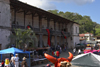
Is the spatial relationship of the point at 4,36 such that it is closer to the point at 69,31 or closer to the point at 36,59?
the point at 36,59

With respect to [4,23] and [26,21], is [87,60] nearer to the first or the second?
[4,23]

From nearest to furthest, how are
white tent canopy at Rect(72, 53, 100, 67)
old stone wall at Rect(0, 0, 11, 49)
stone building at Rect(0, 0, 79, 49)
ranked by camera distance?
1. white tent canopy at Rect(72, 53, 100, 67)
2. old stone wall at Rect(0, 0, 11, 49)
3. stone building at Rect(0, 0, 79, 49)

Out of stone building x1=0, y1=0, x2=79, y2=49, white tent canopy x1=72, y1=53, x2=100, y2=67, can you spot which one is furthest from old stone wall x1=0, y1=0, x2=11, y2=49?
white tent canopy x1=72, y1=53, x2=100, y2=67

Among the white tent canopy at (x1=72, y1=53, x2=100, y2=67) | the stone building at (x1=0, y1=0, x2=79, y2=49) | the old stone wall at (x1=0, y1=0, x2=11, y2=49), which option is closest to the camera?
the white tent canopy at (x1=72, y1=53, x2=100, y2=67)

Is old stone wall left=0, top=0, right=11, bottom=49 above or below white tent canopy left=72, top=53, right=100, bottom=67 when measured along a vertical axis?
above

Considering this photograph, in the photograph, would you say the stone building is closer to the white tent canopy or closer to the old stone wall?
the old stone wall

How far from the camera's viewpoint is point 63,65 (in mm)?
5195

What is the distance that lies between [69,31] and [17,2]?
64.0ft

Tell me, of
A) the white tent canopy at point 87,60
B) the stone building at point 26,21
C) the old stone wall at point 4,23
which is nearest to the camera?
the white tent canopy at point 87,60

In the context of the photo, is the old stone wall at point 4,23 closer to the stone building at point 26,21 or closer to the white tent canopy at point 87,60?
the stone building at point 26,21

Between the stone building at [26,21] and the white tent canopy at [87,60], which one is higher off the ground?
the stone building at [26,21]

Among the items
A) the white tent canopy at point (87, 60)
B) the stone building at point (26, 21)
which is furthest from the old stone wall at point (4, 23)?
the white tent canopy at point (87, 60)

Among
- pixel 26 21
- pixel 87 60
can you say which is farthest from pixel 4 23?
pixel 87 60

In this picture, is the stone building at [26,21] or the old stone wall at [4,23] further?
the stone building at [26,21]
